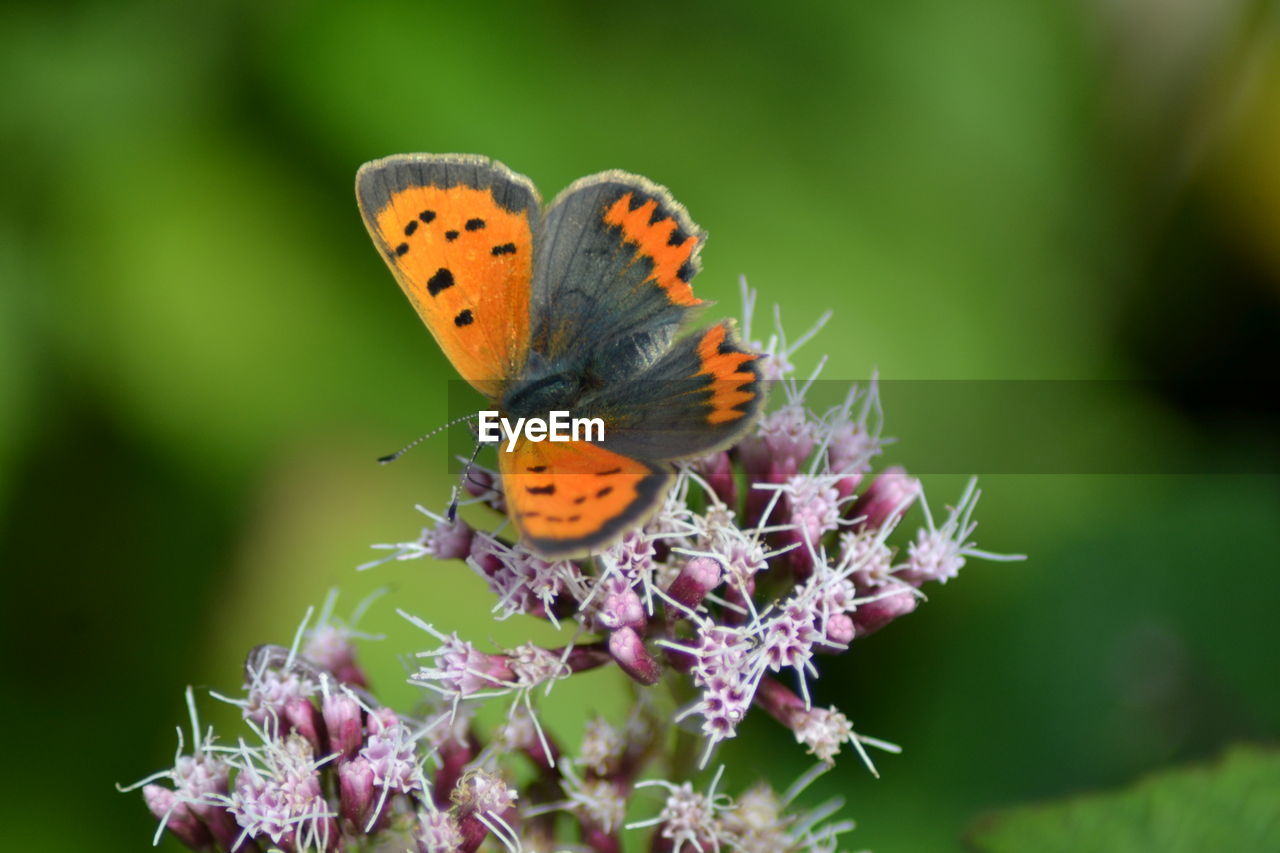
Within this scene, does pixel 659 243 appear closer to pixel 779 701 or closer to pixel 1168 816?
pixel 779 701

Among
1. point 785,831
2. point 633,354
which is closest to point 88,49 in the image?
point 633,354

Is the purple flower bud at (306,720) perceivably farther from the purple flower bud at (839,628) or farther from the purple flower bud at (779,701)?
the purple flower bud at (839,628)

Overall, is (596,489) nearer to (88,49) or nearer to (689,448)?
(689,448)

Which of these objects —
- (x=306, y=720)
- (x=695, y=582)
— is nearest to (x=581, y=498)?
(x=695, y=582)

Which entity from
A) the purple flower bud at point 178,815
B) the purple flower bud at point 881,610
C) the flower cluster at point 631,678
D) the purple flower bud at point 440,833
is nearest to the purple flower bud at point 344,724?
the flower cluster at point 631,678

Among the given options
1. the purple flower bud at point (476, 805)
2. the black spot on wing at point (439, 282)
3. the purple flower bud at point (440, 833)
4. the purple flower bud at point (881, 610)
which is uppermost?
the black spot on wing at point (439, 282)

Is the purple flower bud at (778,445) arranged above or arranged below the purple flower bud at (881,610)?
above

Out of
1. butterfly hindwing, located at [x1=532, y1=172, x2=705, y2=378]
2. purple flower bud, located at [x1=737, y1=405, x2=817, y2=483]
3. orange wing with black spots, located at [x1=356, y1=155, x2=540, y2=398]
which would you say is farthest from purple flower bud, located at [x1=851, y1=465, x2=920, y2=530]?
orange wing with black spots, located at [x1=356, y1=155, x2=540, y2=398]
